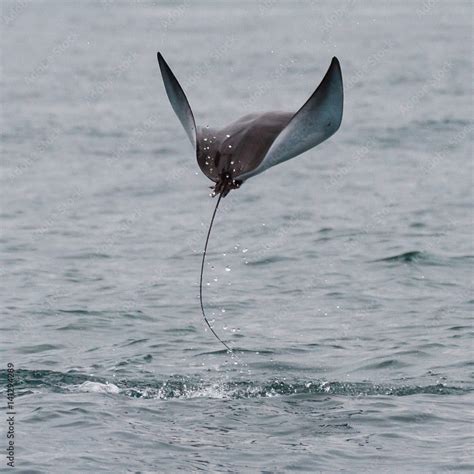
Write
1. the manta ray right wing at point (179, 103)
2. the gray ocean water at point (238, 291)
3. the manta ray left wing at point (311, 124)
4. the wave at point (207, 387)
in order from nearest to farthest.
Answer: the manta ray left wing at point (311, 124)
the manta ray right wing at point (179, 103)
the gray ocean water at point (238, 291)
the wave at point (207, 387)

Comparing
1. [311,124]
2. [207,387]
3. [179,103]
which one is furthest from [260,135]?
[207,387]

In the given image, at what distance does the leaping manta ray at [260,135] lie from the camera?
7.30 m

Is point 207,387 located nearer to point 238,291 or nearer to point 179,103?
point 179,103

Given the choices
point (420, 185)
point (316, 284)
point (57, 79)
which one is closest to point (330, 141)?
point (420, 185)

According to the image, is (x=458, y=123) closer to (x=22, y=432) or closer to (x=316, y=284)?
(x=316, y=284)

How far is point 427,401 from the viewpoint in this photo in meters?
9.19

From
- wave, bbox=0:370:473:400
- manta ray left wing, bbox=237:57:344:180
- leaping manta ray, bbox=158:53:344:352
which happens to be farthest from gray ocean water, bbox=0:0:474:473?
manta ray left wing, bbox=237:57:344:180

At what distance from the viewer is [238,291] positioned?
1308 cm

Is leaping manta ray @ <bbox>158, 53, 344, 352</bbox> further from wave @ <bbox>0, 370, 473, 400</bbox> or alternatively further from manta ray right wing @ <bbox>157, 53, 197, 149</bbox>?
wave @ <bbox>0, 370, 473, 400</bbox>

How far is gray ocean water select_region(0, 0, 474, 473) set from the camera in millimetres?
8430

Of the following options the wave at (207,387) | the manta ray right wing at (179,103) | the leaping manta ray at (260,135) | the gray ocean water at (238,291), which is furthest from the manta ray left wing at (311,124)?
the wave at (207,387)

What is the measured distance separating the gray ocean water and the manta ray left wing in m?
1.96

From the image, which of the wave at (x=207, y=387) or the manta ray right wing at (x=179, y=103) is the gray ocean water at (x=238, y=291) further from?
the manta ray right wing at (x=179, y=103)

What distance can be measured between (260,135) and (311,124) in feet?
1.15
